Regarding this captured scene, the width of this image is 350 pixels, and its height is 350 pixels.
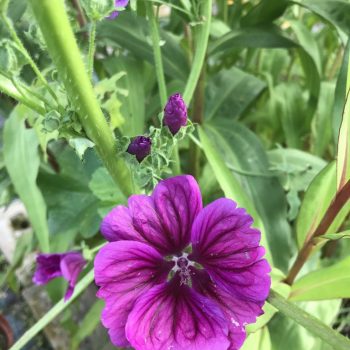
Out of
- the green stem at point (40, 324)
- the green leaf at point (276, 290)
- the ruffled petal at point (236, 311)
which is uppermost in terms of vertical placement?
the ruffled petal at point (236, 311)

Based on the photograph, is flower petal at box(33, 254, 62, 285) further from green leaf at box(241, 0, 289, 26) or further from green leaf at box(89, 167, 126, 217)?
green leaf at box(241, 0, 289, 26)

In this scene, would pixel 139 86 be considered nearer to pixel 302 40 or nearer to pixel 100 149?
pixel 302 40

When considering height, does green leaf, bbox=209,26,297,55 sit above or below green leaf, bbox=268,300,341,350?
above

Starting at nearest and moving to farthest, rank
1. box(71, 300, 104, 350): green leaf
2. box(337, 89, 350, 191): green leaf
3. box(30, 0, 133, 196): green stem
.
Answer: box(30, 0, 133, 196): green stem, box(337, 89, 350, 191): green leaf, box(71, 300, 104, 350): green leaf

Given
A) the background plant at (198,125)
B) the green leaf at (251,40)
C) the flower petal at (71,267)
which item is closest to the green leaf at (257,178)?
the background plant at (198,125)

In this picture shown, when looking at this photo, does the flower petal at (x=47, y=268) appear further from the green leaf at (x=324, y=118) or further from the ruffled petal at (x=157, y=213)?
the green leaf at (x=324, y=118)

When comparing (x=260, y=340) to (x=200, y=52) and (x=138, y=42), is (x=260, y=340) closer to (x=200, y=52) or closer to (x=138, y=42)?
(x=200, y=52)

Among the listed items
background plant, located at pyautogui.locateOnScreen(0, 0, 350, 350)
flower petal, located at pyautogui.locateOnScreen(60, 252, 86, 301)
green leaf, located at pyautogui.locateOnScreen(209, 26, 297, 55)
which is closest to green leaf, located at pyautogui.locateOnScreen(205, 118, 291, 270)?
Result: background plant, located at pyautogui.locateOnScreen(0, 0, 350, 350)
